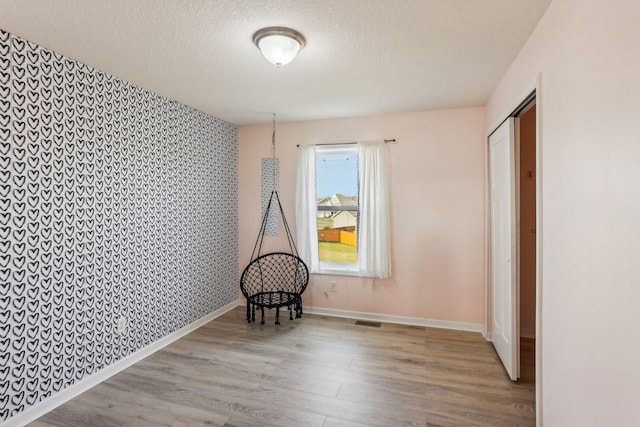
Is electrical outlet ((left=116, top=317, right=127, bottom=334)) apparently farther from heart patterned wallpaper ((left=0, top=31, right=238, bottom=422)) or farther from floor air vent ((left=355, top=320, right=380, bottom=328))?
floor air vent ((left=355, top=320, right=380, bottom=328))

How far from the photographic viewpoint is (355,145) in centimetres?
392

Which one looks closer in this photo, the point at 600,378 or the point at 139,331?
the point at 600,378

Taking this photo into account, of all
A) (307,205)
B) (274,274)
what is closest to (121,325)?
(274,274)

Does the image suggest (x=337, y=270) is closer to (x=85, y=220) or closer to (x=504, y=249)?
(x=504, y=249)

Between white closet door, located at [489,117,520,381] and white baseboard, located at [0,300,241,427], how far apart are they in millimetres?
3112

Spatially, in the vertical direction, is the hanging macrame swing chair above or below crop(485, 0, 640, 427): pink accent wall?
below

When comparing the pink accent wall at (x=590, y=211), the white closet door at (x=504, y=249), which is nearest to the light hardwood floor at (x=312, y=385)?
the white closet door at (x=504, y=249)

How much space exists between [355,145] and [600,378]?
10.3 feet

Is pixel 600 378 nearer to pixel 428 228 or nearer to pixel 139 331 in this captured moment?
pixel 428 228

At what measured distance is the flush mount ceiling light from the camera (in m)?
1.95

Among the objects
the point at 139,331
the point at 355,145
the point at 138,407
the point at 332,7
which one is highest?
the point at 332,7

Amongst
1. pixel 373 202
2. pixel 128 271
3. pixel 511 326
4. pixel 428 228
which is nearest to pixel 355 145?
pixel 373 202

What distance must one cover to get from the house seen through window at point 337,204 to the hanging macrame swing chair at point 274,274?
14.5 inches

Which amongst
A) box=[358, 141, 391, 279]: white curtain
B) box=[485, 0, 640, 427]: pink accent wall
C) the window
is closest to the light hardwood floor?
box=[485, 0, 640, 427]: pink accent wall
